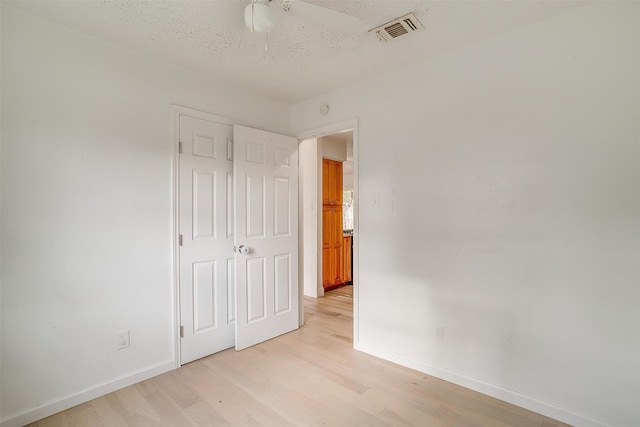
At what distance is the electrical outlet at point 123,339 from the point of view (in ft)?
7.33

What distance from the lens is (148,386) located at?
225 cm

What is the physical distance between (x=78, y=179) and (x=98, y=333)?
1.10 m

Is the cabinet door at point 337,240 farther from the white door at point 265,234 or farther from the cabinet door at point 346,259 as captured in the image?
the white door at point 265,234

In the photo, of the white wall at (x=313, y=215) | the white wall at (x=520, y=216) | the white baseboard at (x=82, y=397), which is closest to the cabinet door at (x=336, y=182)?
the white wall at (x=313, y=215)

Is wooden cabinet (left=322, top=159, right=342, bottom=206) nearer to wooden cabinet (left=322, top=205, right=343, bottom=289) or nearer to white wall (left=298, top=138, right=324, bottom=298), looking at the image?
wooden cabinet (left=322, top=205, right=343, bottom=289)

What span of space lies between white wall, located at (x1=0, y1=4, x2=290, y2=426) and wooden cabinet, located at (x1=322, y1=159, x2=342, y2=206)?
2.69 meters

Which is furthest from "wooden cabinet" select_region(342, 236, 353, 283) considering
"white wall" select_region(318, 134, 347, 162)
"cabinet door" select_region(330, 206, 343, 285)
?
"white wall" select_region(318, 134, 347, 162)

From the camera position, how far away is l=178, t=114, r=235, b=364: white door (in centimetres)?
259

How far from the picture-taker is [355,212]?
Answer: 2.88 meters

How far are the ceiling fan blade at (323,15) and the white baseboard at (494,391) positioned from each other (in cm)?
249

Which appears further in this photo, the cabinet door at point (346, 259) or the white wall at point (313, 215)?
the cabinet door at point (346, 259)

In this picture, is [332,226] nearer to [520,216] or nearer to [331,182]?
[331,182]

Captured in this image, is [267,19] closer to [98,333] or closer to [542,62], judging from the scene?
[542,62]

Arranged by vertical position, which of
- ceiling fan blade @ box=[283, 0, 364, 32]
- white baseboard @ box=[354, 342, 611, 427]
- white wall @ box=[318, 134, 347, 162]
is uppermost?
white wall @ box=[318, 134, 347, 162]
